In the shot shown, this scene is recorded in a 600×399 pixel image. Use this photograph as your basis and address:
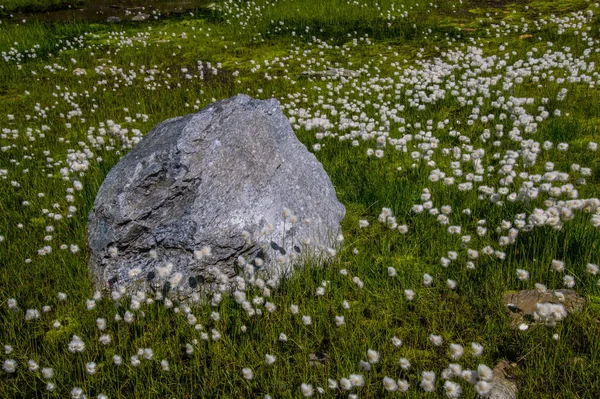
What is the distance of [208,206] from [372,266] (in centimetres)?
173

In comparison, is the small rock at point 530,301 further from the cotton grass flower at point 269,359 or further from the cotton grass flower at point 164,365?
the cotton grass flower at point 164,365

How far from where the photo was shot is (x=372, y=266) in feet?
14.6

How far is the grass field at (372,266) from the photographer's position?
10.8 feet

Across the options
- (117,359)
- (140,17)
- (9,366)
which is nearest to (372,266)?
(117,359)

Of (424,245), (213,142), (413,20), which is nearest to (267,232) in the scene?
(213,142)

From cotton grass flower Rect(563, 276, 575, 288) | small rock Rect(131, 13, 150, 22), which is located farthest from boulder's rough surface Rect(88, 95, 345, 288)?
small rock Rect(131, 13, 150, 22)

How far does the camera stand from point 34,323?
3.94m

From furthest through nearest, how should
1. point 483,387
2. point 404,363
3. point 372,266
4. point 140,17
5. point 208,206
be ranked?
point 140,17
point 372,266
point 208,206
point 404,363
point 483,387

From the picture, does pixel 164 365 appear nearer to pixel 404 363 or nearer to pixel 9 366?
pixel 9 366

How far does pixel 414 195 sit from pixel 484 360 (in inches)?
104

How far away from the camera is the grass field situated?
3.29 m

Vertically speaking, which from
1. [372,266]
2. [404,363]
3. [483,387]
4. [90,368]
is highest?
[483,387]

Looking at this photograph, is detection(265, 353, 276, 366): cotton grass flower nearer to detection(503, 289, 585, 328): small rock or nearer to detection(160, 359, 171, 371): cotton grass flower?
detection(160, 359, 171, 371): cotton grass flower

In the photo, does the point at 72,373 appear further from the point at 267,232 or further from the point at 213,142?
the point at 213,142
